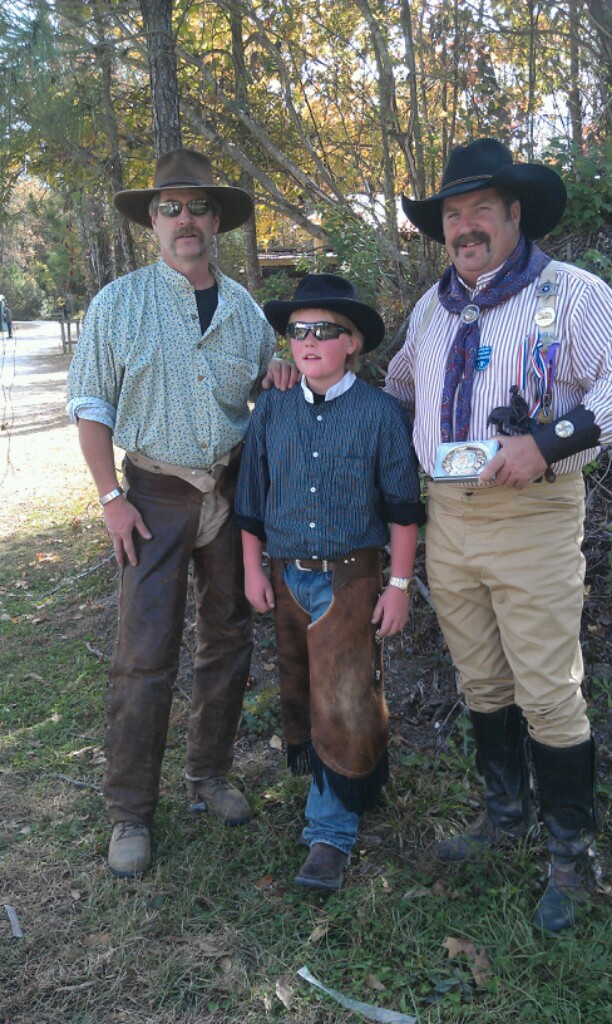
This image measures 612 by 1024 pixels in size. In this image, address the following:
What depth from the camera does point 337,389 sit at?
3.21 m

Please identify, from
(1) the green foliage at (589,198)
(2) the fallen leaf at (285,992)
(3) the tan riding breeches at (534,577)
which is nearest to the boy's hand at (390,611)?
(3) the tan riding breeches at (534,577)

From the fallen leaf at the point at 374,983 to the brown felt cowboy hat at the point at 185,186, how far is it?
2.82 m

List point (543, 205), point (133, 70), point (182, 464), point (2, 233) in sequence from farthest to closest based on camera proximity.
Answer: point (2, 233)
point (133, 70)
point (182, 464)
point (543, 205)

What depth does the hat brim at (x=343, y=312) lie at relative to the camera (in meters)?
3.11

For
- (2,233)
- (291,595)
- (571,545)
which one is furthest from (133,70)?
(571,545)

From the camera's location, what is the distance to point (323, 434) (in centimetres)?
319

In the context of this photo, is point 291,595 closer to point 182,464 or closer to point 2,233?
point 182,464

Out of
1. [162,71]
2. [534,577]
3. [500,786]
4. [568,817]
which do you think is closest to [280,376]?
[534,577]

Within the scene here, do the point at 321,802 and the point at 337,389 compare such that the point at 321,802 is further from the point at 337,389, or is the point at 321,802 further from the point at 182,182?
the point at 182,182

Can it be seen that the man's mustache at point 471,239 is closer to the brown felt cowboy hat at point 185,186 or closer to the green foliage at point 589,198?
the brown felt cowboy hat at point 185,186

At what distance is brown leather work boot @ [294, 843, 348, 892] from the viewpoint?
124 inches

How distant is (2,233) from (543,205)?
6.08 metres

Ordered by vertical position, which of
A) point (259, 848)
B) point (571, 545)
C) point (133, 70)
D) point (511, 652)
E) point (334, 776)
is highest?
point (133, 70)

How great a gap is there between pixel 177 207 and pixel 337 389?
98cm
